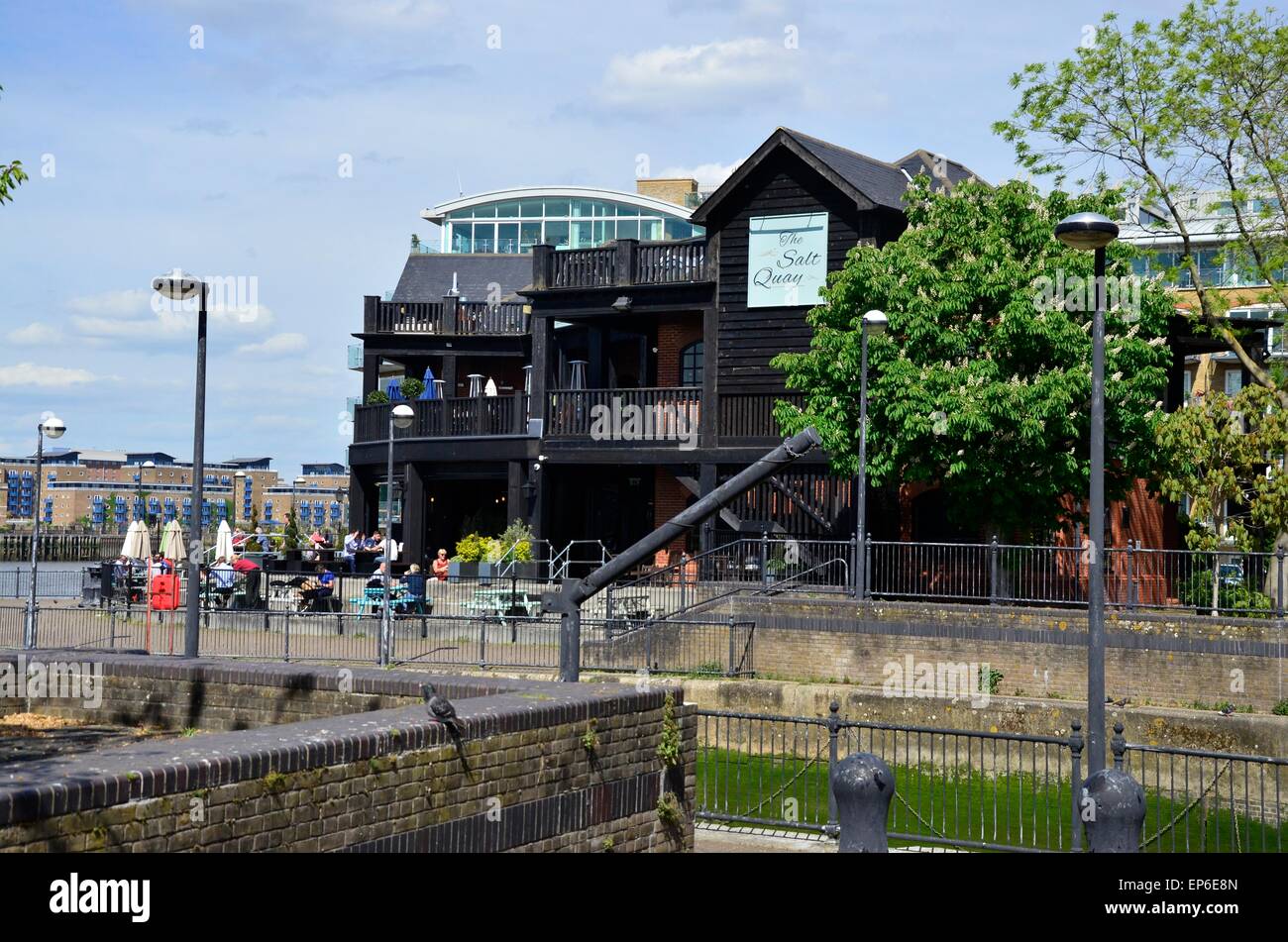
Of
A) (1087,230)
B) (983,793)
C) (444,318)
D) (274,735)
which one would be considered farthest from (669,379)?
(274,735)

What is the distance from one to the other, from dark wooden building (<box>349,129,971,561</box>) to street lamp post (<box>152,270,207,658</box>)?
14.6 metres

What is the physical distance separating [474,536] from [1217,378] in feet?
92.6

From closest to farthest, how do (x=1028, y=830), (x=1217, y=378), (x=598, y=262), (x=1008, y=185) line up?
1. (x=1028, y=830)
2. (x=1008, y=185)
3. (x=598, y=262)
4. (x=1217, y=378)

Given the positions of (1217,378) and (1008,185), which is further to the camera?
(1217,378)

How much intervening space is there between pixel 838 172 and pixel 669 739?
20.4m

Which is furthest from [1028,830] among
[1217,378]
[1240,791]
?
[1217,378]

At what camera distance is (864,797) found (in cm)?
777

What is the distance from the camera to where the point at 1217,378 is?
47.7m

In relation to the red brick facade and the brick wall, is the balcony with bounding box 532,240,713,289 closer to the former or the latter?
the red brick facade

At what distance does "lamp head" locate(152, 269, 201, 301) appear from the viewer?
14680 millimetres

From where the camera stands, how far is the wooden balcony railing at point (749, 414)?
29609 millimetres
